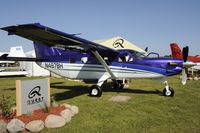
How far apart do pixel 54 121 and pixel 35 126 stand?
60cm

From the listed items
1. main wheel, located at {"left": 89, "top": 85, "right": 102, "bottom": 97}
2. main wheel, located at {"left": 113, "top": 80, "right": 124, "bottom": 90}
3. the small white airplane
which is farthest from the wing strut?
main wheel, located at {"left": 113, "top": 80, "right": 124, "bottom": 90}

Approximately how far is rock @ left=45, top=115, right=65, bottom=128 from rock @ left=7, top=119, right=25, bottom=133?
2.29 ft

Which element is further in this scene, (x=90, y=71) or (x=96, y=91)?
(x=90, y=71)

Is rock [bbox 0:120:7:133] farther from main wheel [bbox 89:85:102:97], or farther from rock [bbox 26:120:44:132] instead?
main wheel [bbox 89:85:102:97]

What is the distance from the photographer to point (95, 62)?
44.7ft

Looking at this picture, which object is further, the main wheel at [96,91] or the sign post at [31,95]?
the main wheel at [96,91]

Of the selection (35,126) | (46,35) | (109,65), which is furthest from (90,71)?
(35,126)

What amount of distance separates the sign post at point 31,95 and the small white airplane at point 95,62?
265 cm

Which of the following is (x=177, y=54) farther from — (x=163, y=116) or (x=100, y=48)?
(x=163, y=116)

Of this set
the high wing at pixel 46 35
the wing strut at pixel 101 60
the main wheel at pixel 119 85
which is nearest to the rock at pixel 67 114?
the high wing at pixel 46 35

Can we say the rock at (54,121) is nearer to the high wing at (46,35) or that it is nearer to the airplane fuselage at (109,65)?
the high wing at (46,35)

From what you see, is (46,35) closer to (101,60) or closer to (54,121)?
(101,60)

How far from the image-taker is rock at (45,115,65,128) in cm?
685

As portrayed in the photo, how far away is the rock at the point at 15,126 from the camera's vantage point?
6.41 metres
